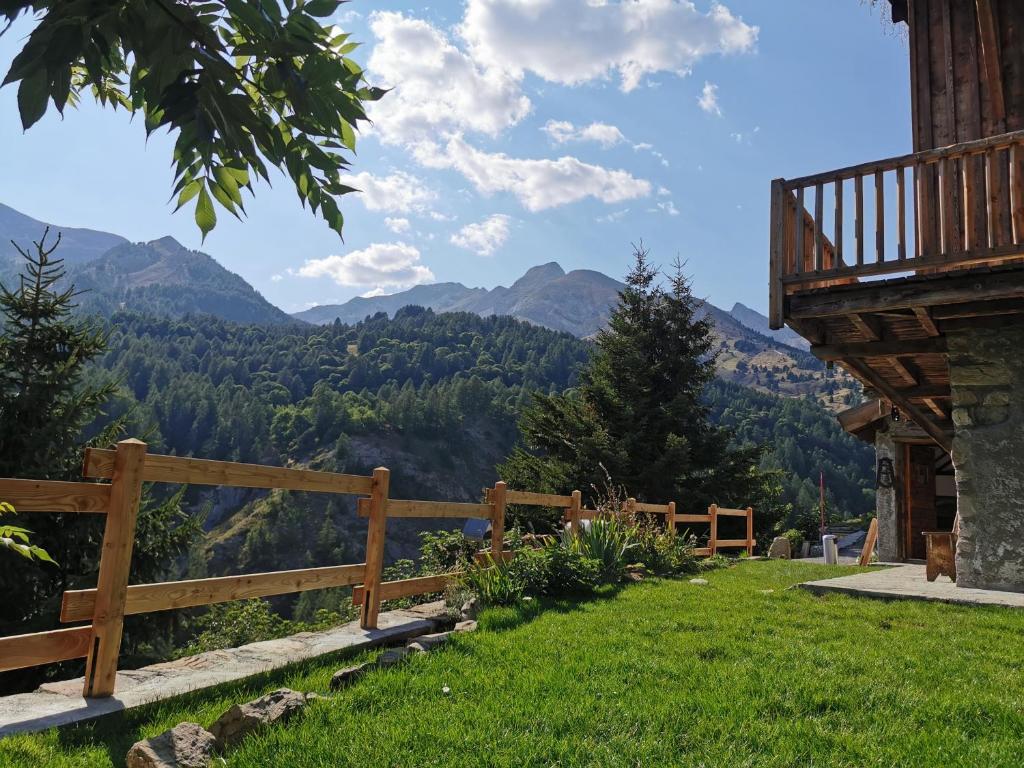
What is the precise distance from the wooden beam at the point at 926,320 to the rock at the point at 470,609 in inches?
192

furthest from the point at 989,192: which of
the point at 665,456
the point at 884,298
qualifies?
the point at 665,456

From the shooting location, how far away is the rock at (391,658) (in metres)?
4.21

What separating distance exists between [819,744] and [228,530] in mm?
97007

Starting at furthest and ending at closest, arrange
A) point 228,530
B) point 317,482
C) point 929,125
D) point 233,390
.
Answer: point 233,390, point 228,530, point 929,125, point 317,482

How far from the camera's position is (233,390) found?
126438 mm

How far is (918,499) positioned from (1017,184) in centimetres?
1106

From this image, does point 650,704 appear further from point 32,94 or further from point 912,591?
point 912,591

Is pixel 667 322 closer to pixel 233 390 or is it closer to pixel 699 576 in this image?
pixel 699 576

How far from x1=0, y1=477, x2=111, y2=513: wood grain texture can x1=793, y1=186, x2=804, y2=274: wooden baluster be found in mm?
6212

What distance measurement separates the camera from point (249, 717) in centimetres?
299

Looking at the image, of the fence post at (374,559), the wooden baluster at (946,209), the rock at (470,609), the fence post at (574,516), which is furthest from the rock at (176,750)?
the wooden baluster at (946,209)

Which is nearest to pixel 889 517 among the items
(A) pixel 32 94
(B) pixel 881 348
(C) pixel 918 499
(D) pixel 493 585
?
(C) pixel 918 499

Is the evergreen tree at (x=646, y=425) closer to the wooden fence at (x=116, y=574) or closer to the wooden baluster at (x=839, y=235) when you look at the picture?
the wooden baluster at (x=839, y=235)

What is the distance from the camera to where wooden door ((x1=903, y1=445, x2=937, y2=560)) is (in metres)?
15.4
